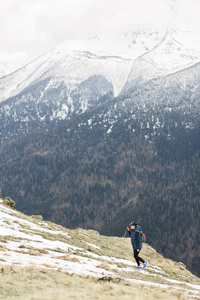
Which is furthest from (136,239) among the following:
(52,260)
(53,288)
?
→ (53,288)

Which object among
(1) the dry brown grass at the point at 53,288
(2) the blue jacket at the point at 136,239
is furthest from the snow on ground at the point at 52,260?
(1) the dry brown grass at the point at 53,288

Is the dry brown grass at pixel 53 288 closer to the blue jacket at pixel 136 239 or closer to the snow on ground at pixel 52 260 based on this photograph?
the snow on ground at pixel 52 260

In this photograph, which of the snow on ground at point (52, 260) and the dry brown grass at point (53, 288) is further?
the snow on ground at point (52, 260)

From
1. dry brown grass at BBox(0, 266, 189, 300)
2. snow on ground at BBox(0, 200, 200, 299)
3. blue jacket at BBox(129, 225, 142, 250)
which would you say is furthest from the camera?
blue jacket at BBox(129, 225, 142, 250)

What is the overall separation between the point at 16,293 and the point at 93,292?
11.1 ft

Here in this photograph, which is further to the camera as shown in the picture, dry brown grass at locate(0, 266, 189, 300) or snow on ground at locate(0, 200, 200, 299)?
snow on ground at locate(0, 200, 200, 299)

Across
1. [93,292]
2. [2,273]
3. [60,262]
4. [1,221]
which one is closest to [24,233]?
[1,221]

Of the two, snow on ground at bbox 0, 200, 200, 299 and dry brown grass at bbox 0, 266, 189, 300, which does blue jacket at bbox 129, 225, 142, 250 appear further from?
dry brown grass at bbox 0, 266, 189, 300

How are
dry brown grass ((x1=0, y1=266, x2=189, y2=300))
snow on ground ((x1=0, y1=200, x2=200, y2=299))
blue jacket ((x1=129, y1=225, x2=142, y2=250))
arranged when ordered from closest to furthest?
dry brown grass ((x1=0, y1=266, x2=189, y2=300))
snow on ground ((x1=0, y1=200, x2=200, y2=299))
blue jacket ((x1=129, y1=225, x2=142, y2=250))

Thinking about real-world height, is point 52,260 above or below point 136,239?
below

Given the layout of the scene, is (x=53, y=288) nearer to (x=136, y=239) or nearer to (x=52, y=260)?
(x=52, y=260)

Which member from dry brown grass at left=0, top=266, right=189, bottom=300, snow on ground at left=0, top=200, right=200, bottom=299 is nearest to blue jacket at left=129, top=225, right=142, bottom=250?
snow on ground at left=0, top=200, right=200, bottom=299

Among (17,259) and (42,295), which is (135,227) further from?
(42,295)

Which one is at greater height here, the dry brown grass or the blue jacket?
the blue jacket
